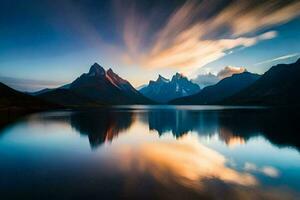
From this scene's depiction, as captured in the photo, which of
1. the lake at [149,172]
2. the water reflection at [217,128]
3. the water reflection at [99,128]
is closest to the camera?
the lake at [149,172]

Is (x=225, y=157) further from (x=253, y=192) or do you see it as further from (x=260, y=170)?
(x=253, y=192)

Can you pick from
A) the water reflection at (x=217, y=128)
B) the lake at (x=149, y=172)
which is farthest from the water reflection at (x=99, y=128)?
the lake at (x=149, y=172)

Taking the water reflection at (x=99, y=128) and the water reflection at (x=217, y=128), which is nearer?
the water reflection at (x=217, y=128)

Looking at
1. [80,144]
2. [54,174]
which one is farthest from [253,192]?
[80,144]

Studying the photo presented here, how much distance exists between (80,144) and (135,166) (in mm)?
20623

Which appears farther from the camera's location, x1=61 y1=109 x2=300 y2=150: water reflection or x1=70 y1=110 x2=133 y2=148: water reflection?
x1=70 y1=110 x2=133 y2=148: water reflection

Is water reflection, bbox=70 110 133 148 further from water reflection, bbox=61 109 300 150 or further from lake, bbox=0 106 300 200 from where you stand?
lake, bbox=0 106 300 200

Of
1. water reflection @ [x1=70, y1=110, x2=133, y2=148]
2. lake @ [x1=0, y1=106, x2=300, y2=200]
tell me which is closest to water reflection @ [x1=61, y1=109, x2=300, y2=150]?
water reflection @ [x1=70, y1=110, x2=133, y2=148]

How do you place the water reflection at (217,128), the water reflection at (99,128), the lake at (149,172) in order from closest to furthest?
the lake at (149,172) < the water reflection at (217,128) < the water reflection at (99,128)

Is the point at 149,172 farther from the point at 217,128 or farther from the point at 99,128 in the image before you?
the point at 217,128

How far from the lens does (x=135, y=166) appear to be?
29000 millimetres

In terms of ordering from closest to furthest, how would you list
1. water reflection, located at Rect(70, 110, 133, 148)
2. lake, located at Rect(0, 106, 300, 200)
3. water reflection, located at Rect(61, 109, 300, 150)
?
lake, located at Rect(0, 106, 300, 200)
water reflection, located at Rect(61, 109, 300, 150)
water reflection, located at Rect(70, 110, 133, 148)

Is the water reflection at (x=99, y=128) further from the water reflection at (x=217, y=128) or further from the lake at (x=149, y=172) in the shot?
the lake at (x=149, y=172)

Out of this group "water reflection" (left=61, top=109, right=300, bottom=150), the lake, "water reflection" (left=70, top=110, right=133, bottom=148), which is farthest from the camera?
"water reflection" (left=70, top=110, right=133, bottom=148)
